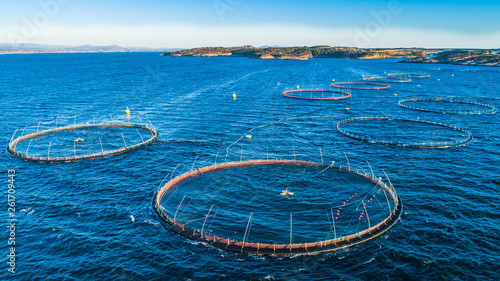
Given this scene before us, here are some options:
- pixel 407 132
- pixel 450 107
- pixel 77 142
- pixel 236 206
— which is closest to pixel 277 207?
pixel 236 206

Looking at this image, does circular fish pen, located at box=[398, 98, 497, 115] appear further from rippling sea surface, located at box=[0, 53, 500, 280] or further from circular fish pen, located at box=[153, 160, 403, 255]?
circular fish pen, located at box=[153, 160, 403, 255]

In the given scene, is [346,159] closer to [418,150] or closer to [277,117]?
[418,150]

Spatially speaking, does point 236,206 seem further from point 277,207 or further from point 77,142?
point 77,142

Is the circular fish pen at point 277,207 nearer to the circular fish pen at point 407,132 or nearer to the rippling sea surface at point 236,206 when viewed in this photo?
the rippling sea surface at point 236,206

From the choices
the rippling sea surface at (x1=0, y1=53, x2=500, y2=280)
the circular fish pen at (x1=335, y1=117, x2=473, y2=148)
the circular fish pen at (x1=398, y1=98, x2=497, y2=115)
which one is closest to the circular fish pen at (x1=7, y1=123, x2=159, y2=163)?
the rippling sea surface at (x1=0, y1=53, x2=500, y2=280)

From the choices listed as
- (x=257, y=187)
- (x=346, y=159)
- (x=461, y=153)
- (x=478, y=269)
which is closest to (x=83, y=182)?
(x=257, y=187)
